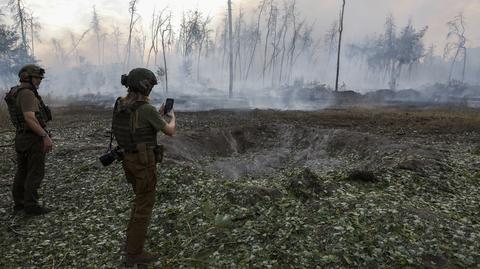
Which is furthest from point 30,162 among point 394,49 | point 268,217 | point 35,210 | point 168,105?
point 394,49

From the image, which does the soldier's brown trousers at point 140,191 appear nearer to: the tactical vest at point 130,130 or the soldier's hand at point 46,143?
the tactical vest at point 130,130

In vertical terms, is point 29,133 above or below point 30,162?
above

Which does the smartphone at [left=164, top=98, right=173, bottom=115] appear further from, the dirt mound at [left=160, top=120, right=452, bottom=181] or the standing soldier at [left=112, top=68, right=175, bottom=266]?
the dirt mound at [left=160, top=120, right=452, bottom=181]

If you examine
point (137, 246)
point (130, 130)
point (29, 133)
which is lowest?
point (137, 246)

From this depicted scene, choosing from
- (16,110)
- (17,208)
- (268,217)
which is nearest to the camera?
(268,217)

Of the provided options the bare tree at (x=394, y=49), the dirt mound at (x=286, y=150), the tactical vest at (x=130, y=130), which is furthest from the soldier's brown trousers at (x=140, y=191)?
the bare tree at (x=394, y=49)

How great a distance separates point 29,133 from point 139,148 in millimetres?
3169

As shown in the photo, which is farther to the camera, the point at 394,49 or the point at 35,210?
the point at 394,49

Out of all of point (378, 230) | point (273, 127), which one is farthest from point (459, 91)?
point (378, 230)

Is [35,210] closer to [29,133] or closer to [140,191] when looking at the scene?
[29,133]

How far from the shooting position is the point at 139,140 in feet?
15.8

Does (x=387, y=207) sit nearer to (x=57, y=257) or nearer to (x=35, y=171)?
(x=57, y=257)

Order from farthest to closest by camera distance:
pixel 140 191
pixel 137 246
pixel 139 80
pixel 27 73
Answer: pixel 27 73
pixel 137 246
pixel 140 191
pixel 139 80

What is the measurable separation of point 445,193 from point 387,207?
2.33 meters
